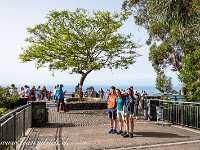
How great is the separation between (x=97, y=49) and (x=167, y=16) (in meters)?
7.85

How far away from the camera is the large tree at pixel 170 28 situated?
13.8 metres

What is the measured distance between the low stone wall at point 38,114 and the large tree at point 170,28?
9.36 metres

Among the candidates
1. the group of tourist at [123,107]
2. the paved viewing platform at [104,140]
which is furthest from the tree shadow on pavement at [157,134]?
the group of tourist at [123,107]

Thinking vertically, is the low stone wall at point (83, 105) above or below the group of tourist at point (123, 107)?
below

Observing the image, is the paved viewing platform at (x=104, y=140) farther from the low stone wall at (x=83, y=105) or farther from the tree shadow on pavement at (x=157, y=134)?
the low stone wall at (x=83, y=105)

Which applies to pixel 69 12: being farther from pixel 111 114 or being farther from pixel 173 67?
pixel 173 67

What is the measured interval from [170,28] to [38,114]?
12.0 meters

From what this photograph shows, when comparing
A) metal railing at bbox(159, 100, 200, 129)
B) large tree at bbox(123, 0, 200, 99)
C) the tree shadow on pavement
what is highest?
large tree at bbox(123, 0, 200, 99)

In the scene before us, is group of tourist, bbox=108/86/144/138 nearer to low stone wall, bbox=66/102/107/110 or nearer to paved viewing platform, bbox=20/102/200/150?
paved viewing platform, bbox=20/102/200/150

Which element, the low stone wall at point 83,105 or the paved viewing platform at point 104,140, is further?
the low stone wall at point 83,105

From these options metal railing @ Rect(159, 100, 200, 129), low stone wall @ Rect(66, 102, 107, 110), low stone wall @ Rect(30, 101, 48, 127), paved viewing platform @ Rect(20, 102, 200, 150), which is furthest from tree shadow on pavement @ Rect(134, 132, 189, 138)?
low stone wall @ Rect(66, 102, 107, 110)

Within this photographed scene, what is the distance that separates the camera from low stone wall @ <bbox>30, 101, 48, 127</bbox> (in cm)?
1025

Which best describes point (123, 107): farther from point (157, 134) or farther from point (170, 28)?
point (170, 28)

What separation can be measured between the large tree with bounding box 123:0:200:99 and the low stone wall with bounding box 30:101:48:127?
368 inches
